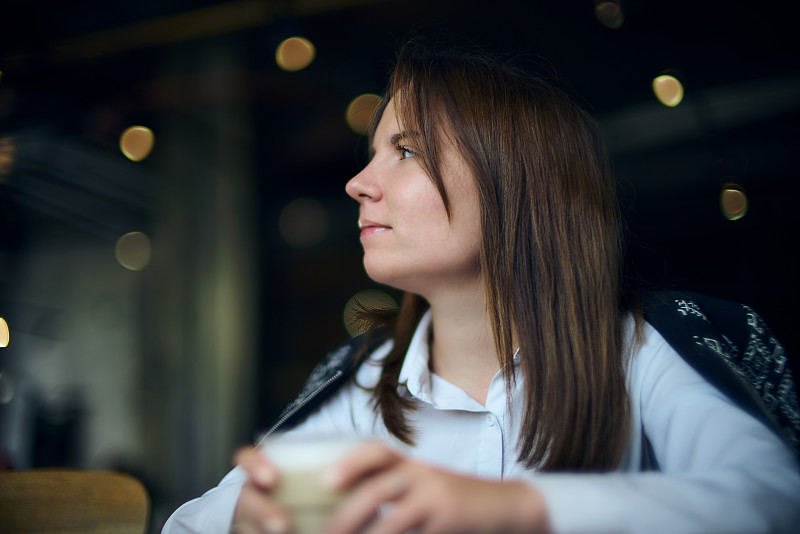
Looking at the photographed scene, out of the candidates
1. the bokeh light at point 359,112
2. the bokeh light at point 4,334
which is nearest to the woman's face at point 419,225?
the bokeh light at point 4,334

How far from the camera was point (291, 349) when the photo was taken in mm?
4660

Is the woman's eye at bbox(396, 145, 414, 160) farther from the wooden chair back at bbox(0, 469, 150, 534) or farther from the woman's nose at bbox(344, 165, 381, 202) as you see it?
the wooden chair back at bbox(0, 469, 150, 534)

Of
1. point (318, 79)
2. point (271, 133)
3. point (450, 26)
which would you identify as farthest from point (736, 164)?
point (271, 133)

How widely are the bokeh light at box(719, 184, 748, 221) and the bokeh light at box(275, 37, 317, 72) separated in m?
2.32

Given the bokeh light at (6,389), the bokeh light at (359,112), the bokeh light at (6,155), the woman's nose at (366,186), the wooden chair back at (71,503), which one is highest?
the bokeh light at (359,112)

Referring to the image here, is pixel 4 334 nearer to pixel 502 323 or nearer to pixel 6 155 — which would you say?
pixel 6 155

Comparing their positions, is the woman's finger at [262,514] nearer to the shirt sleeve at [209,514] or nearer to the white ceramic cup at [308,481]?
the white ceramic cup at [308,481]

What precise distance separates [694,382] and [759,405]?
0.30 ft

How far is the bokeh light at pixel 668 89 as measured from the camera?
2969 mm

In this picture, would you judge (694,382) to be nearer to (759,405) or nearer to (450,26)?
(759,405)

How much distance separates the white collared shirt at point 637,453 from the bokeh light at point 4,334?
111 cm

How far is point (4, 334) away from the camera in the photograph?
1.78 metres

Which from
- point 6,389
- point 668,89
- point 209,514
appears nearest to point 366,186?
point 209,514

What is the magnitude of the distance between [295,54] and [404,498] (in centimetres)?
303
